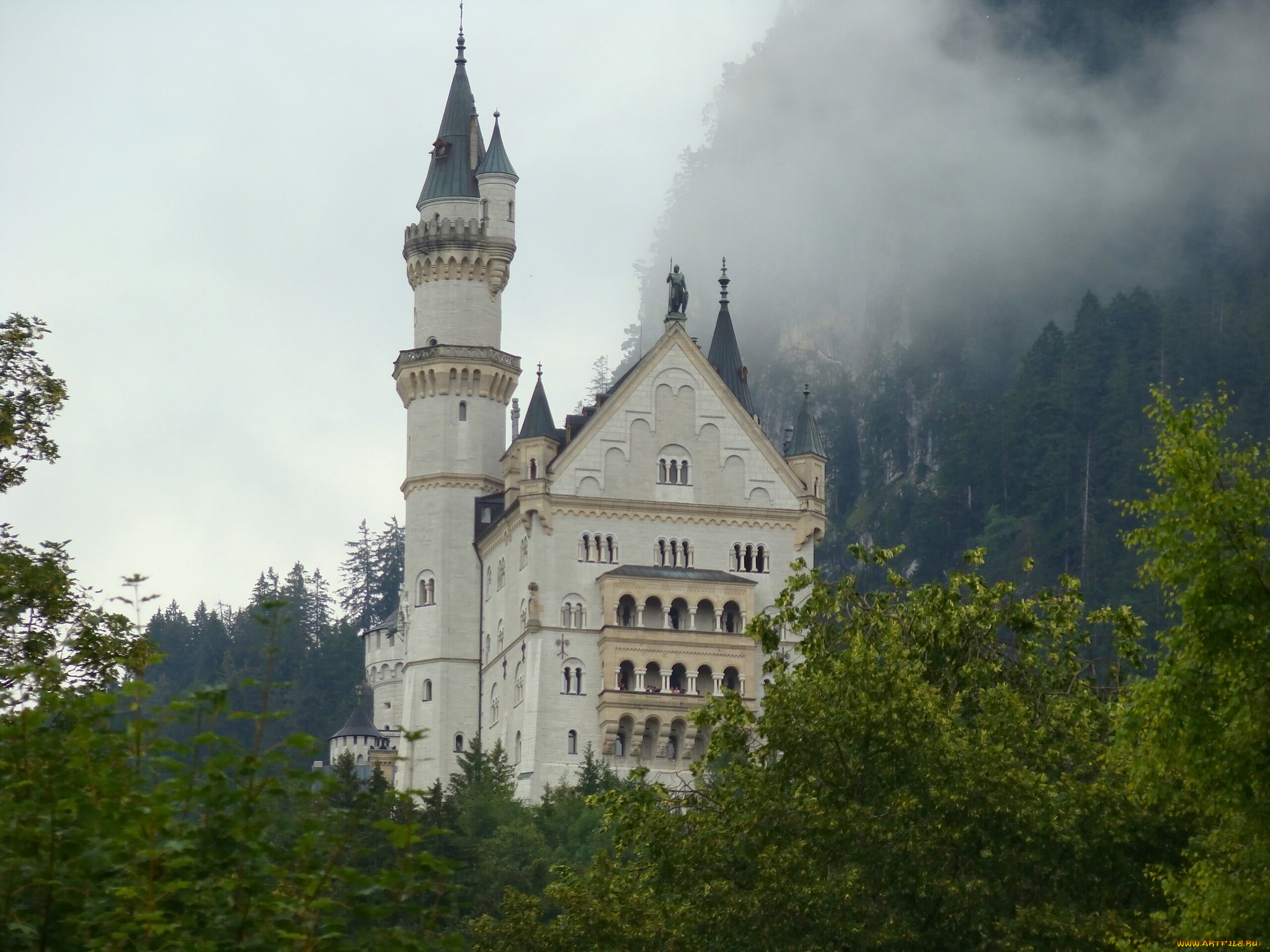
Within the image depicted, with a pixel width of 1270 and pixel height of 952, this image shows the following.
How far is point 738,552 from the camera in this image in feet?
351

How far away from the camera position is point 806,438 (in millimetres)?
112188

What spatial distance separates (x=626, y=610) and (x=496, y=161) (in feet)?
75.0

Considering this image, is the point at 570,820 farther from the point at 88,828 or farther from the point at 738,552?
the point at 88,828

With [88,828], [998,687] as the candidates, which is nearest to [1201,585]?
[88,828]

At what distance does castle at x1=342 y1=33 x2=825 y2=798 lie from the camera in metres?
103

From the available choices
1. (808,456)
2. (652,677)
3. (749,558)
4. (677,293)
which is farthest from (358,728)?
(652,677)

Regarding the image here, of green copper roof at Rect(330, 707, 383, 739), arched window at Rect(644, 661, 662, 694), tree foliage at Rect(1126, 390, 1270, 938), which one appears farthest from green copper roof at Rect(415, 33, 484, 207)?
tree foliage at Rect(1126, 390, 1270, 938)

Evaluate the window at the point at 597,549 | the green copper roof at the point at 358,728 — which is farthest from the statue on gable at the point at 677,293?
the green copper roof at the point at 358,728

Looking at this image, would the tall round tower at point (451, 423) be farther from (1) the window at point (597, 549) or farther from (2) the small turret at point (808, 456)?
(2) the small turret at point (808, 456)

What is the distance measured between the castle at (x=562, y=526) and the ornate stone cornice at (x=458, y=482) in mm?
94

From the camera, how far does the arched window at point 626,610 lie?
104 metres

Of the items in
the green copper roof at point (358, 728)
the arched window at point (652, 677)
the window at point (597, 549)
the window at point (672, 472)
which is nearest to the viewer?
the arched window at point (652, 677)

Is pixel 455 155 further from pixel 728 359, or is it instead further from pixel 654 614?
pixel 654 614

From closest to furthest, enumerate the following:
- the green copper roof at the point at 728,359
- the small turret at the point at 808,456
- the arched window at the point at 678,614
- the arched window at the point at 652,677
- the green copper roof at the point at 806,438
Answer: the arched window at the point at 652,677
the arched window at the point at 678,614
the small turret at the point at 808,456
the green copper roof at the point at 806,438
the green copper roof at the point at 728,359
